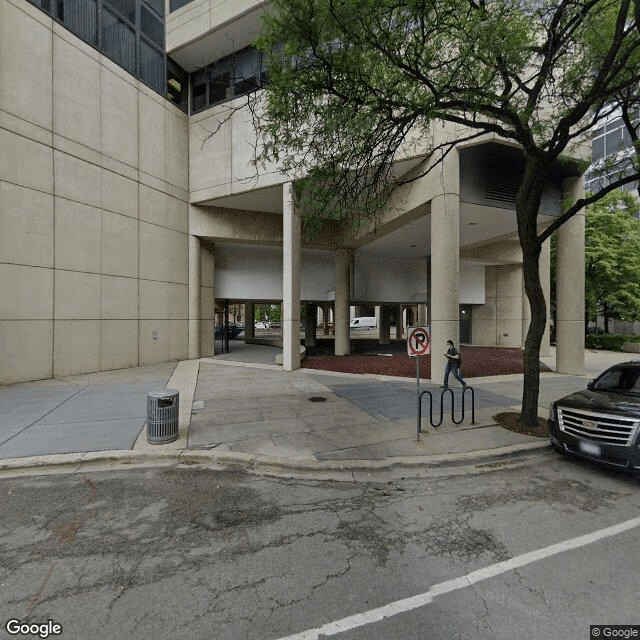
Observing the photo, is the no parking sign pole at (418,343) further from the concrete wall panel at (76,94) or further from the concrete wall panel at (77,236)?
the concrete wall panel at (76,94)

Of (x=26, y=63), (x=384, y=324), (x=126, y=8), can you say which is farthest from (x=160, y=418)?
(x=384, y=324)

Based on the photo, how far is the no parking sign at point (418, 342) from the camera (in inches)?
249

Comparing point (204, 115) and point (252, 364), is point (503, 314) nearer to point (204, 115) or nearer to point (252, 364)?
point (252, 364)

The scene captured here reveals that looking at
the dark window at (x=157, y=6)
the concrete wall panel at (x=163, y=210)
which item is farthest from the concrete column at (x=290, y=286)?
the dark window at (x=157, y=6)

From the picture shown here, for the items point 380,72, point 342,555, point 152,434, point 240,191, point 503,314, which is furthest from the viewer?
point 503,314

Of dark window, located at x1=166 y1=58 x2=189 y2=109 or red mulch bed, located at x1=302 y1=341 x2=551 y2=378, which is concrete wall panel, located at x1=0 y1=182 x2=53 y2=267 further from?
red mulch bed, located at x1=302 y1=341 x2=551 y2=378

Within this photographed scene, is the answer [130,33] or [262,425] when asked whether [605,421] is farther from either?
[130,33]

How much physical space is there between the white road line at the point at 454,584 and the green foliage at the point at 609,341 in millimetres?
26650

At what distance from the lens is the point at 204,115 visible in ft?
56.3

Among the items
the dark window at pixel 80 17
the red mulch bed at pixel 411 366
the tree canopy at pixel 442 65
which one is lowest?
the red mulch bed at pixel 411 366

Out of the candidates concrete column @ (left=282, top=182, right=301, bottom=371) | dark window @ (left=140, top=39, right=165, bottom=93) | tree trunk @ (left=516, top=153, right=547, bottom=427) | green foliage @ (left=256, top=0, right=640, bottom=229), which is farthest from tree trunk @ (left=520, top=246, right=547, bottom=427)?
dark window @ (left=140, top=39, right=165, bottom=93)

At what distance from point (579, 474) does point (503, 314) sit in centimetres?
2299

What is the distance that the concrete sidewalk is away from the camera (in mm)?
5660

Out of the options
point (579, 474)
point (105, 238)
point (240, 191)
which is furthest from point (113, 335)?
point (579, 474)
